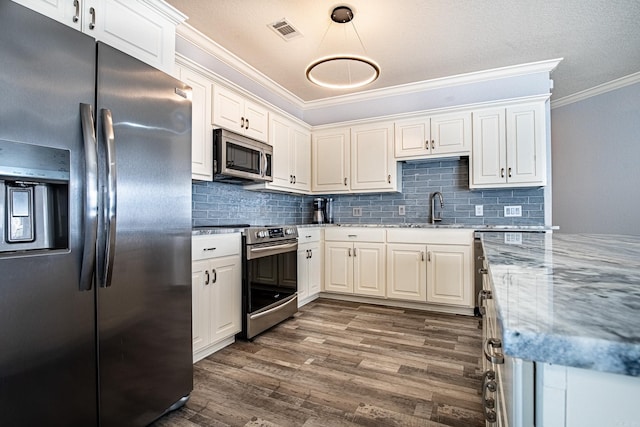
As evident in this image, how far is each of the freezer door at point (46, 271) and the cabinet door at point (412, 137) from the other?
10.3 ft

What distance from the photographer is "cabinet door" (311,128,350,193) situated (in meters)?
4.11

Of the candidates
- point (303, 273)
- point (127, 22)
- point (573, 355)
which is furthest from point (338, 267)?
point (573, 355)

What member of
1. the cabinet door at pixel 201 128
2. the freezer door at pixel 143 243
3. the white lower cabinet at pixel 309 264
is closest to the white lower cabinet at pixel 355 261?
the white lower cabinet at pixel 309 264

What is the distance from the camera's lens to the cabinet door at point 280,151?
347 centimetres

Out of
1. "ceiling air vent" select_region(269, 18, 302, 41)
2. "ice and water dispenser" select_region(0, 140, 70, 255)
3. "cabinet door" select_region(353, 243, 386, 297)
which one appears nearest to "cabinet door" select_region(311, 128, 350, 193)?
"cabinet door" select_region(353, 243, 386, 297)

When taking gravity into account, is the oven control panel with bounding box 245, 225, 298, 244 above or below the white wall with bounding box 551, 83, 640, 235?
below

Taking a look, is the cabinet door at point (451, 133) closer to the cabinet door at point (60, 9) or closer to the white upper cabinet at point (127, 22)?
the white upper cabinet at point (127, 22)

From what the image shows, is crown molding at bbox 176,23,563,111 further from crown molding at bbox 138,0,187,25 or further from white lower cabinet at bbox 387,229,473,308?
white lower cabinet at bbox 387,229,473,308

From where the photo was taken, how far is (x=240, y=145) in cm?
287

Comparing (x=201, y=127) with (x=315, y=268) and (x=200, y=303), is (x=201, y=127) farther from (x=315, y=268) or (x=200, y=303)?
(x=315, y=268)

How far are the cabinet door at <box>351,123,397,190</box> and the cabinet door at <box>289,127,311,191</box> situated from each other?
22.5 inches

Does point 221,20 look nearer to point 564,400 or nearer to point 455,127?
point 455,127

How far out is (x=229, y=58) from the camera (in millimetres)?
3209

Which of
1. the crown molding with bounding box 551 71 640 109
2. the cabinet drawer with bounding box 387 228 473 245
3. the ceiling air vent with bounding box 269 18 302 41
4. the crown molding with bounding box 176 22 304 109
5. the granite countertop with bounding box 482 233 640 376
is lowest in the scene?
the cabinet drawer with bounding box 387 228 473 245
